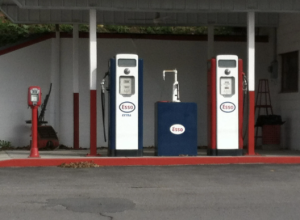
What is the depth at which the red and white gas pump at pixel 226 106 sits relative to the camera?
13672 millimetres

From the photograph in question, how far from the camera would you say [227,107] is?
13711 mm

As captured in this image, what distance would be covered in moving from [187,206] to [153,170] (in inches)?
155

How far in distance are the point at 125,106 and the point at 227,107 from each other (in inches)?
89.8

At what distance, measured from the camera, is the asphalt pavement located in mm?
7832

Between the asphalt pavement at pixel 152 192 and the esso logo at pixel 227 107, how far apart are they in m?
1.44

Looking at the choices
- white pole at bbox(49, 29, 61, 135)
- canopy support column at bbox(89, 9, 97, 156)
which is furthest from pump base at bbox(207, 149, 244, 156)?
white pole at bbox(49, 29, 61, 135)

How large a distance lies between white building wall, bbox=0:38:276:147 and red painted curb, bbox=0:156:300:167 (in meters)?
4.22

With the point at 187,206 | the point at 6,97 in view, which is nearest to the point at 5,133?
the point at 6,97

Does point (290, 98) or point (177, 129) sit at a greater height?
point (290, 98)

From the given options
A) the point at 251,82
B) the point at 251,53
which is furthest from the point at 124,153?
the point at 251,53

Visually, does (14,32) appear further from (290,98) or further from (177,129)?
Result: (290,98)

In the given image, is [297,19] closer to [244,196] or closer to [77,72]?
[77,72]

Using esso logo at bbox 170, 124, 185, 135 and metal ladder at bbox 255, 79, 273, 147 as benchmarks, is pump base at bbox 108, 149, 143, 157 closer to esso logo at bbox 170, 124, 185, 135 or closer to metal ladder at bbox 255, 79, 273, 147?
esso logo at bbox 170, 124, 185, 135

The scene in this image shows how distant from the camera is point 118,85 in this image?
13336 millimetres
